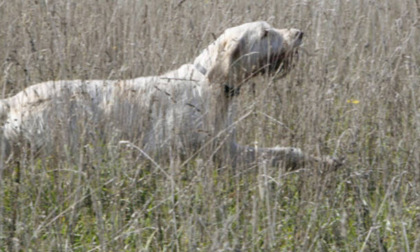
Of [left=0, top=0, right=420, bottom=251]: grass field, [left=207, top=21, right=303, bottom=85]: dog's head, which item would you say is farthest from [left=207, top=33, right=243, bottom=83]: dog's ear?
[left=0, top=0, right=420, bottom=251]: grass field

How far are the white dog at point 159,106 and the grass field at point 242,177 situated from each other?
86 millimetres

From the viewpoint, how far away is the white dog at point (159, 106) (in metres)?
3.06

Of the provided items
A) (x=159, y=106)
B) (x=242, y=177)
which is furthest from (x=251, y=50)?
(x=242, y=177)

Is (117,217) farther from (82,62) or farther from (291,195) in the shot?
(82,62)

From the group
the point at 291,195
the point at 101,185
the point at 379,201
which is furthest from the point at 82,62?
the point at 379,201

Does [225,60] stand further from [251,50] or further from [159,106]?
[159,106]

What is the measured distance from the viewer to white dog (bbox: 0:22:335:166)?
10.0ft

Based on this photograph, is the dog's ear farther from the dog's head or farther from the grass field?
the grass field

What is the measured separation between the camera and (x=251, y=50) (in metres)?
3.66

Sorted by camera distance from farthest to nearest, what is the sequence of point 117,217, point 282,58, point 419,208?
point 282,58
point 419,208
point 117,217

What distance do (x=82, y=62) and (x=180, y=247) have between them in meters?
1.78

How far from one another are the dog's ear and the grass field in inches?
7.5

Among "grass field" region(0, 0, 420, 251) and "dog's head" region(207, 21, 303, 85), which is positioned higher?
"dog's head" region(207, 21, 303, 85)

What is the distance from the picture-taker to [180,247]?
2381 millimetres
